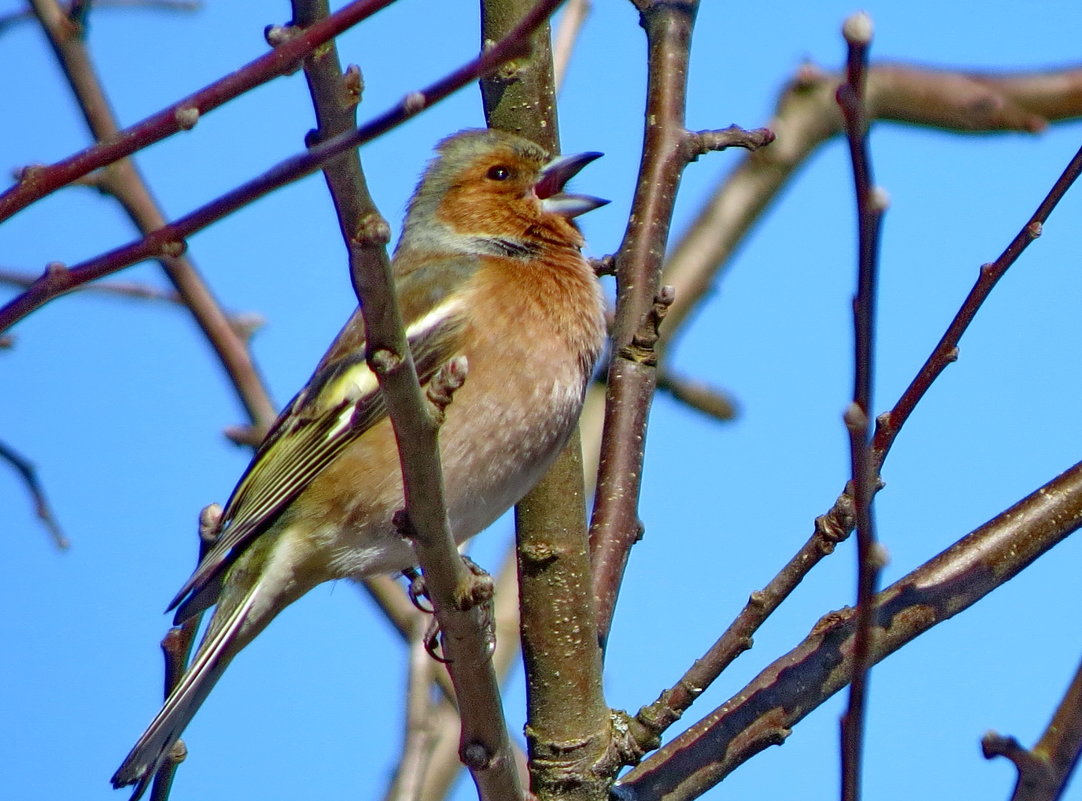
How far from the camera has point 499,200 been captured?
5.61 meters

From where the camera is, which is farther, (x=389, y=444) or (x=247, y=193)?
(x=389, y=444)

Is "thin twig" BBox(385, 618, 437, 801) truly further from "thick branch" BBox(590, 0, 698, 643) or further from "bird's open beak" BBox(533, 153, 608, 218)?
"bird's open beak" BBox(533, 153, 608, 218)

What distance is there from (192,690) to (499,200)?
2412 millimetres

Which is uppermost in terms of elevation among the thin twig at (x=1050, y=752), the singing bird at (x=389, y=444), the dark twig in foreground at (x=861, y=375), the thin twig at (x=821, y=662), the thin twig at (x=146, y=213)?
the thin twig at (x=146, y=213)

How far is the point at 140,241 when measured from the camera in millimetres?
1879


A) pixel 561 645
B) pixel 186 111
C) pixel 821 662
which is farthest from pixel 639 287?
pixel 186 111

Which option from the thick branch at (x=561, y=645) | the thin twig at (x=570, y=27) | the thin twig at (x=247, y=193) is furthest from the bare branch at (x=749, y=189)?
the thin twig at (x=247, y=193)

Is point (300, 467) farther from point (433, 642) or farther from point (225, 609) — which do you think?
point (433, 642)

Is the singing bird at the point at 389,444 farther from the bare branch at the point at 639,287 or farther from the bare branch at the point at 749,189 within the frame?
the bare branch at the point at 749,189

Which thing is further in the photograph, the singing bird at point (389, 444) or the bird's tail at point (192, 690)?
the singing bird at point (389, 444)

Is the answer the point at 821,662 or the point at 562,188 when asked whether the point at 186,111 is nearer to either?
the point at 821,662

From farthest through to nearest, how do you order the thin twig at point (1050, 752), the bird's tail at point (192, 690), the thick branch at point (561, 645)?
the thick branch at point (561, 645), the bird's tail at point (192, 690), the thin twig at point (1050, 752)

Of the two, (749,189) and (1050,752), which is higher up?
(749,189)

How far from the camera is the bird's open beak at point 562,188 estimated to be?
5406mm
